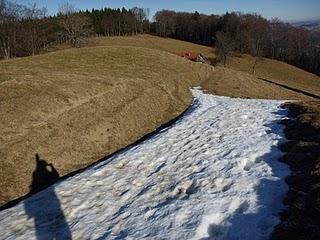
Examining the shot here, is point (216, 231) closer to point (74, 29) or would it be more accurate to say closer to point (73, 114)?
point (73, 114)

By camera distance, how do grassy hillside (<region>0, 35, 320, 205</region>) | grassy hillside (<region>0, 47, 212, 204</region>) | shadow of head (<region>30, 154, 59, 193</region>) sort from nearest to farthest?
shadow of head (<region>30, 154, 59, 193</region>) → grassy hillside (<region>0, 47, 212, 204</region>) → grassy hillside (<region>0, 35, 320, 205</region>)

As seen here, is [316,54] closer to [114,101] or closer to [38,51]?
[38,51]

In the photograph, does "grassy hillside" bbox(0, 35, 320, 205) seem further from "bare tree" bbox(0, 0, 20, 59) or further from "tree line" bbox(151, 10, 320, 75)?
"tree line" bbox(151, 10, 320, 75)

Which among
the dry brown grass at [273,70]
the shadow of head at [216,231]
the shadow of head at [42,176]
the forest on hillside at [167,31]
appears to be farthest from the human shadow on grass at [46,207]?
the dry brown grass at [273,70]

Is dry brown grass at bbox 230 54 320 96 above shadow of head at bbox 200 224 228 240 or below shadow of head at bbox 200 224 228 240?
below

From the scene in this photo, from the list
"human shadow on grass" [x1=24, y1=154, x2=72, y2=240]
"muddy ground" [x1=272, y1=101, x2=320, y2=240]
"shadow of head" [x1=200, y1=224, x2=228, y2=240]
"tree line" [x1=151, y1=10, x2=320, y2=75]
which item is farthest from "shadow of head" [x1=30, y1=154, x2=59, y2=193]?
"tree line" [x1=151, y1=10, x2=320, y2=75]

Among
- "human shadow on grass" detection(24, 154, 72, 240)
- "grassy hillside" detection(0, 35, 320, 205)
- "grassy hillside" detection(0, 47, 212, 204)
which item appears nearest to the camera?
"human shadow on grass" detection(24, 154, 72, 240)
